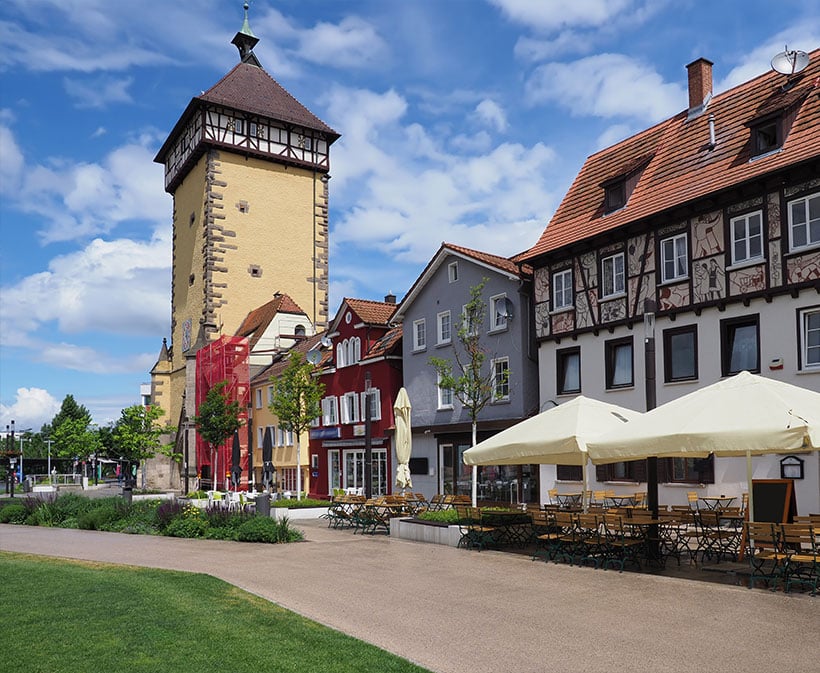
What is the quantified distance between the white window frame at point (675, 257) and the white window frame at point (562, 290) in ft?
11.5

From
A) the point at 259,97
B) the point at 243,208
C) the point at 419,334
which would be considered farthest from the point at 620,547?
the point at 259,97

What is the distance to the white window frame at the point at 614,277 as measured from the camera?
76.2 ft

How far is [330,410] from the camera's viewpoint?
1524 inches

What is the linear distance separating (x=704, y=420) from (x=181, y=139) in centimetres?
5029

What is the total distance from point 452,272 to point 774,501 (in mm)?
18278

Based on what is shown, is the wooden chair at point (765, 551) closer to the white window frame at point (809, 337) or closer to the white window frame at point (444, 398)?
the white window frame at point (809, 337)

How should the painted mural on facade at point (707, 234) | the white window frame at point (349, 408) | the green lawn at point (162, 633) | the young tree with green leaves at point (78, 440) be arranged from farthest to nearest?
the young tree with green leaves at point (78, 440), the white window frame at point (349, 408), the painted mural on facade at point (707, 234), the green lawn at point (162, 633)

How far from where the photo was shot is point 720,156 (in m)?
21.7

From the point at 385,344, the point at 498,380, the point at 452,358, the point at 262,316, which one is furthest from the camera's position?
the point at 262,316

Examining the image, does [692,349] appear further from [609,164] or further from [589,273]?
[609,164]

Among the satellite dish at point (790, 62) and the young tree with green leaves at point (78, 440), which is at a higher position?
the satellite dish at point (790, 62)

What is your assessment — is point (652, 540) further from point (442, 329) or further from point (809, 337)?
point (442, 329)

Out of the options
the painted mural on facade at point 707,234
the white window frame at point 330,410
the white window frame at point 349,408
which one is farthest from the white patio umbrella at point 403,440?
the white window frame at point 330,410

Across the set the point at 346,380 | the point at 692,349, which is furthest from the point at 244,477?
the point at 692,349
